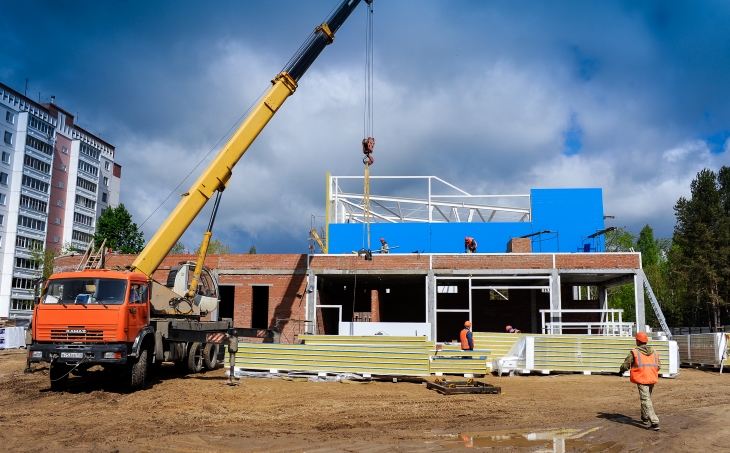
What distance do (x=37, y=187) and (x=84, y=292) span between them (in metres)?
54.3

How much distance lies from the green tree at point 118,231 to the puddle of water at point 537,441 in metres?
48.8

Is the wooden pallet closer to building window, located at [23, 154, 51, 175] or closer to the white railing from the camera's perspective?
the white railing

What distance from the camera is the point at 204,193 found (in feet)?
56.2

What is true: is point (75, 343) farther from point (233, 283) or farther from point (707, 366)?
point (707, 366)

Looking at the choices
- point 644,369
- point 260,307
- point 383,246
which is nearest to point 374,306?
point 383,246

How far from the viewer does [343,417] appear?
10.2 metres

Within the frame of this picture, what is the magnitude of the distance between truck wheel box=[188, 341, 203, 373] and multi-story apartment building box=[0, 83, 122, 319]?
41731 millimetres

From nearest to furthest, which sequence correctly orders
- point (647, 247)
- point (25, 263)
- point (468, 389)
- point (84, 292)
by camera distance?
point (84, 292) < point (468, 389) < point (25, 263) < point (647, 247)

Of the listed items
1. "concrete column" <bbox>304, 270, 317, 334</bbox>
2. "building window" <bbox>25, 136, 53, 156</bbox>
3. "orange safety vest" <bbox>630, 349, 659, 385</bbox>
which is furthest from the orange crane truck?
"building window" <bbox>25, 136, 53, 156</bbox>

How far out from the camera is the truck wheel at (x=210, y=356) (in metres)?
17.1

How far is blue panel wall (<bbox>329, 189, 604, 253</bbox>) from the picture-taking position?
30.5 metres

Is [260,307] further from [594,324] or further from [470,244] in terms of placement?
[594,324]

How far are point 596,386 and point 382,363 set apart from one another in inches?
214

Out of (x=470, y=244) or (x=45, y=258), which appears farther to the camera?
(x=45, y=258)
